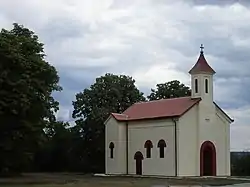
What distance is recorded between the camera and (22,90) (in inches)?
1905

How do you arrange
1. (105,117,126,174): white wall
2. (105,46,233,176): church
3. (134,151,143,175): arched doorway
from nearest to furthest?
1. (105,46,233,176): church
2. (134,151,143,175): arched doorway
3. (105,117,126,174): white wall

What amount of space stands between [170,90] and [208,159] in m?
22.3

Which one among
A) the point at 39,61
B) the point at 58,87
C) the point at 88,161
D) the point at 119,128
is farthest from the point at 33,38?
the point at 88,161

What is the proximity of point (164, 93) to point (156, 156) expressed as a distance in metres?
22.1

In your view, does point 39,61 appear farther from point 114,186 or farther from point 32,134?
point 114,186

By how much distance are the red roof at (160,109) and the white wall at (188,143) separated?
0.97 meters

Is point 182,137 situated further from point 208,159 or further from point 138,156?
point 138,156

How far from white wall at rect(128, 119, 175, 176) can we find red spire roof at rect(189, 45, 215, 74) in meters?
6.51

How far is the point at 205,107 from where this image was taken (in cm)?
6338

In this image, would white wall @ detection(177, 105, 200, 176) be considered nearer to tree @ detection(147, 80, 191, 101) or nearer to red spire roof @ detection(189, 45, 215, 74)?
red spire roof @ detection(189, 45, 215, 74)

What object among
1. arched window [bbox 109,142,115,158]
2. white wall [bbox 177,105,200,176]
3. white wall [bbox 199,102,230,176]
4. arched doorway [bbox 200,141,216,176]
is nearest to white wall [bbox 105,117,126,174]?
arched window [bbox 109,142,115,158]

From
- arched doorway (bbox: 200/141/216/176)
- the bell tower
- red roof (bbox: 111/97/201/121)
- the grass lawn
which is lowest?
the grass lawn

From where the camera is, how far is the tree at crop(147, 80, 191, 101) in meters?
84.7

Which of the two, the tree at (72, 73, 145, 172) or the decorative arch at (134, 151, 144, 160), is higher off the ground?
the tree at (72, 73, 145, 172)
